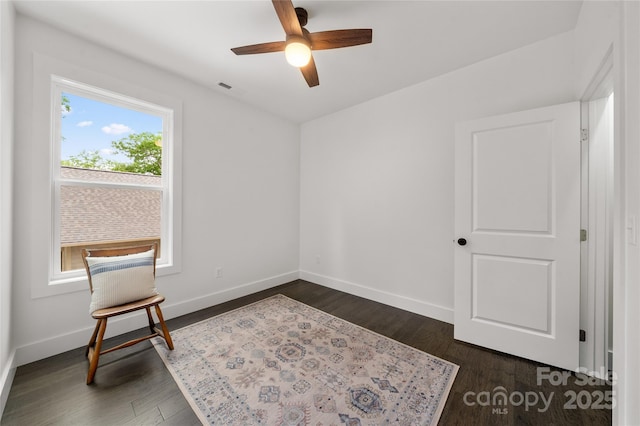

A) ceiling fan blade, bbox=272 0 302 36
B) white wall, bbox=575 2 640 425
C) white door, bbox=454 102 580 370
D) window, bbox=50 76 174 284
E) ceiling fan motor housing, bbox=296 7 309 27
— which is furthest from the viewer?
window, bbox=50 76 174 284

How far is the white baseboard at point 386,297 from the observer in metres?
2.62

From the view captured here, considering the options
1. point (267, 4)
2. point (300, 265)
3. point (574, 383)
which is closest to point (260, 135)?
point (267, 4)

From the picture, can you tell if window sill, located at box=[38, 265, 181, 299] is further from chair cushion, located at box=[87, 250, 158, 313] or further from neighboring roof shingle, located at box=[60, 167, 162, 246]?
chair cushion, located at box=[87, 250, 158, 313]

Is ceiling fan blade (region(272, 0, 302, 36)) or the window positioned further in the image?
the window

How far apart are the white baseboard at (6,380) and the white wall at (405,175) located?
9.82 ft

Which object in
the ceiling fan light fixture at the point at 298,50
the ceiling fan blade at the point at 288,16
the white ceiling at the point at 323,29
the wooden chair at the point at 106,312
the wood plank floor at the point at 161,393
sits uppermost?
the white ceiling at the point at 323,29

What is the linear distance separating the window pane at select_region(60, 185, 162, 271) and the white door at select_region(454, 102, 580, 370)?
10.3 feet

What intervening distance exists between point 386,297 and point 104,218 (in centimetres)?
314

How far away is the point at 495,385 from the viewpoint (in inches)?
65.7

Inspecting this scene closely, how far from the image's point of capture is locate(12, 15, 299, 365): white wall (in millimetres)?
1867

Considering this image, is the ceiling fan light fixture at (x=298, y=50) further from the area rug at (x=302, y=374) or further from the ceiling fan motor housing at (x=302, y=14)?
the area rug at (x=302, y=374)

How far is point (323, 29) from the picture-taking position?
1978 mm

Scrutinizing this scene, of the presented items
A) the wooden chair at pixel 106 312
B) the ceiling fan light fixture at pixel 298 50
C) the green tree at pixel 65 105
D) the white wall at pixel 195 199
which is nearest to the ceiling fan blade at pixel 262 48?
the ceiling fan light fixture at pixel 298 50

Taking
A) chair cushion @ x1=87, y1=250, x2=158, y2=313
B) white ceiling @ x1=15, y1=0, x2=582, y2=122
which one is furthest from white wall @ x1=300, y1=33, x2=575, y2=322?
chair cushion @ x1=87, y1=250, x2=158, y2=313
